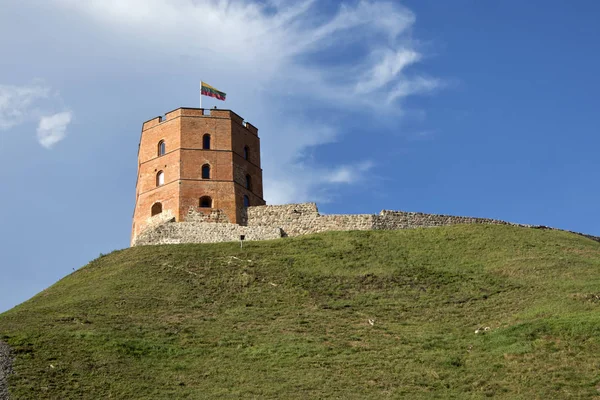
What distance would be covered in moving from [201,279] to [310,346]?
1082cm

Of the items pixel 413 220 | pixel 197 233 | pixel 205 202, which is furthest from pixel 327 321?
pixel 205 202

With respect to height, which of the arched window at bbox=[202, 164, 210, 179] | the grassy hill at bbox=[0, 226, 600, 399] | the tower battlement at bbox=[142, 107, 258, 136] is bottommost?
the grassy hill at bbox=[0, 226, 600, 399]

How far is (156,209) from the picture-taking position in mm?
54312

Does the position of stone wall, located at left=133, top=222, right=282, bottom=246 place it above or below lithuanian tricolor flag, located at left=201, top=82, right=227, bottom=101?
below

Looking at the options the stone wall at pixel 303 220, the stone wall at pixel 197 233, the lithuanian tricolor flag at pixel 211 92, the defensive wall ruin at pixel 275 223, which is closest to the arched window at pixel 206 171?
the defensive wall ruin at pixel 275 223

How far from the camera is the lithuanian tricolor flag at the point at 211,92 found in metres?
57.7

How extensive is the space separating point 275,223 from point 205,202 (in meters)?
4.13

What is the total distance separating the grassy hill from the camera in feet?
97.6

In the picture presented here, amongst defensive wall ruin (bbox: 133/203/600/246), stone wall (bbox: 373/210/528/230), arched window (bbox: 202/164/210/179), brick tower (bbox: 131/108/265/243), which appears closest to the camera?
defensive wall ruin (bbox: 133/203/600/246)

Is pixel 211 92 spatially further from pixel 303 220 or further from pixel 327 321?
pixel 327 321

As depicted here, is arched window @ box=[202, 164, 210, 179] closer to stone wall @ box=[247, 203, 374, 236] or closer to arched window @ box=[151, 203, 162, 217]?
arched window @ box=[151, 203, 162, 217]

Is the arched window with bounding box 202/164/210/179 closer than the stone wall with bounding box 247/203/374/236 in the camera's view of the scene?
No

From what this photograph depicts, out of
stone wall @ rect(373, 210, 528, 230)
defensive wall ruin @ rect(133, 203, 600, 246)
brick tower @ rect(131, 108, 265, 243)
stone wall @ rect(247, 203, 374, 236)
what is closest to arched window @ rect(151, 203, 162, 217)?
brick tower @ rect(131, 108, 265, 243)

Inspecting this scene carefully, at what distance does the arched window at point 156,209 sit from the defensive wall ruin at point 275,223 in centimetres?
57
